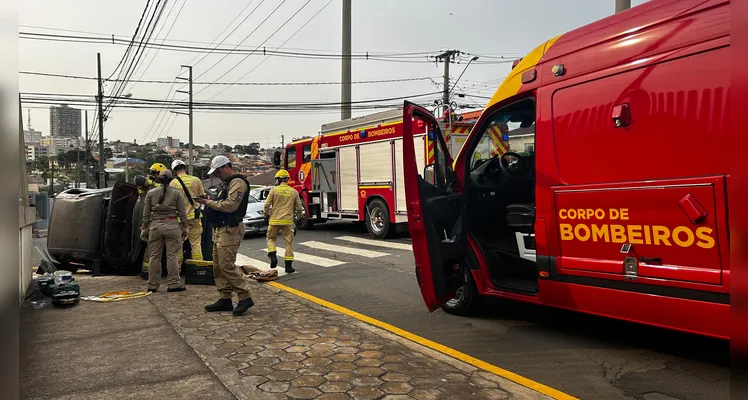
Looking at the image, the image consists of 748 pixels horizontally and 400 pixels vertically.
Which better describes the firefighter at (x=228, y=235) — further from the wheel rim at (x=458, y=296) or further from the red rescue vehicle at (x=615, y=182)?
the wheel rim at (x=458, y=296)

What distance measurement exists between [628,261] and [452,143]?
788cm

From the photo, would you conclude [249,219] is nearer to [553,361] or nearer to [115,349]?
[115,349]

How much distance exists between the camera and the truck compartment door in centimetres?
303

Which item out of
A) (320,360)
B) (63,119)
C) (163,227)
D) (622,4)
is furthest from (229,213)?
Result: (63,119)

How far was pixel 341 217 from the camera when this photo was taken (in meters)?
13.8

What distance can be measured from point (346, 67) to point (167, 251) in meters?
19.7

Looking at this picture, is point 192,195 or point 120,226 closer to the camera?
point 192,195

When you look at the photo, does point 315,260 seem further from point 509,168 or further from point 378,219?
point 509,168

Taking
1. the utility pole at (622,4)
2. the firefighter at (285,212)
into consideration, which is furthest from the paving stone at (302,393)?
the utility pole at (622,4)

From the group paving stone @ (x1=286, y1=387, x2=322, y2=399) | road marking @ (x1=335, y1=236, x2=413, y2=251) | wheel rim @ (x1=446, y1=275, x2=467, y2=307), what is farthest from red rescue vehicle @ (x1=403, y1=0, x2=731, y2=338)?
road marking @ (x1=335, y1=236, x2=413, y2=251)

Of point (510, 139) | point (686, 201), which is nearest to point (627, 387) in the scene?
point (686, 201)

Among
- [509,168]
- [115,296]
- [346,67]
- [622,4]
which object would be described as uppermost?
[346,67]

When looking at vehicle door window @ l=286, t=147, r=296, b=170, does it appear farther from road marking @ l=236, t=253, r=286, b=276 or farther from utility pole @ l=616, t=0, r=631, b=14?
utility pole @ l=616, t=0, r=631, b=14

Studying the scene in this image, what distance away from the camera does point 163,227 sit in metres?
6.52
